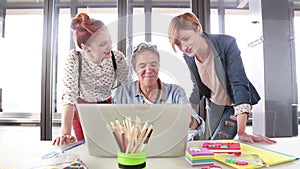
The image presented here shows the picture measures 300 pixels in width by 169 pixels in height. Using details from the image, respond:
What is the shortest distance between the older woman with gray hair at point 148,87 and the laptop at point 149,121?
0.89 ft

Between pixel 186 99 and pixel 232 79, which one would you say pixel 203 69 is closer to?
pixel 232 79

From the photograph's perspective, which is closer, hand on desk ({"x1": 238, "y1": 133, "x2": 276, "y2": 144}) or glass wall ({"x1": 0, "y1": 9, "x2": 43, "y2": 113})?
hand on desk ({"x1": 238, "y1": 133, "x2": 276, "y2": 144})

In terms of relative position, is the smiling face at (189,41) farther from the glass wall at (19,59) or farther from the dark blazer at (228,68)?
the glass wall at (19,59)

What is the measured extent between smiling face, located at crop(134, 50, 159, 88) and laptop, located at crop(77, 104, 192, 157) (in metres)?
0.38

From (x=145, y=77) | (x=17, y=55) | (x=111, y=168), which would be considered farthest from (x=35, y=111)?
(x=111, y=168)

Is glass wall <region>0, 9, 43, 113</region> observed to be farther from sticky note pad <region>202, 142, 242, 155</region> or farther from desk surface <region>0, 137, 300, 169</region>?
sticky note pad <region>202, 142, 242, 155</region>

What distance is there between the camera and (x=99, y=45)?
1.18 metres

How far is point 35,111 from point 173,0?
6.66ft

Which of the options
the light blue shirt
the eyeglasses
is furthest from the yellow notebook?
the eyeglasses

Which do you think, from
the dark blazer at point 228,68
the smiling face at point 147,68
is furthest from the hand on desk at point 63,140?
the dark blazer at point 228,68

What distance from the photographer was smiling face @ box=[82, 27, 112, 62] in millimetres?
1078

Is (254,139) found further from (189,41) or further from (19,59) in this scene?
(19,59)

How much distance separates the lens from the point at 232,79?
1.38 m

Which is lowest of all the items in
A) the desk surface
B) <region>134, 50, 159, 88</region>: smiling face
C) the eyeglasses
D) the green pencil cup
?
the desk surface
